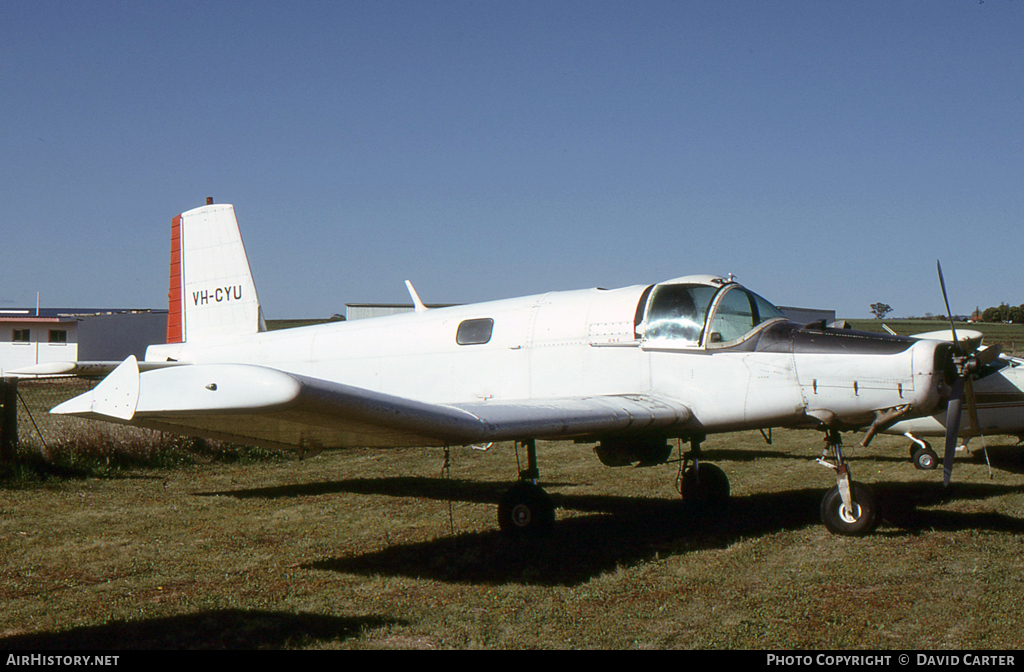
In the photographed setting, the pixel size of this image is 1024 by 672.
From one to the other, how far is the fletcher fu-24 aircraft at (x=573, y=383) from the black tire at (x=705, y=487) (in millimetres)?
16

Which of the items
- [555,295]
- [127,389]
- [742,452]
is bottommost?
[742,452]

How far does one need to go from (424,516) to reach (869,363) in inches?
191

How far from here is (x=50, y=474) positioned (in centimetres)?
1069

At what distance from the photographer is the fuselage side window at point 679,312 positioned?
7.36 metres

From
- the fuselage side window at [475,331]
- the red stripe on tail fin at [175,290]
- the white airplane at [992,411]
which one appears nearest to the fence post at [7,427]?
the red stripe on tail fin at [175,290]

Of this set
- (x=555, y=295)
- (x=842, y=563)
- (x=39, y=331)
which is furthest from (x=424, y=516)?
(x=39, y=331)

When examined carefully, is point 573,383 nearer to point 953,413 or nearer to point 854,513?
point 854,513

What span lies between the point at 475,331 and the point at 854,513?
416cm

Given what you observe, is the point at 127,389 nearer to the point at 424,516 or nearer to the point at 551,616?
the point at 551,616

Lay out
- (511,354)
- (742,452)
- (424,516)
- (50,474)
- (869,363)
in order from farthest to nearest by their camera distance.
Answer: (742,452) < (50,474) < (424,516) < (511,354) < (869,363)

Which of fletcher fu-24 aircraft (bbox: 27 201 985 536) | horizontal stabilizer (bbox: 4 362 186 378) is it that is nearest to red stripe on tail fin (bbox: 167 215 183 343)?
horizontal stabilizer (bbox: 4 362 186 378)

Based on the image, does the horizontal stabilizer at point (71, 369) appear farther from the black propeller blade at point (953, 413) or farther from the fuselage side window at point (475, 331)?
the black propeller blade at point (953, 413)

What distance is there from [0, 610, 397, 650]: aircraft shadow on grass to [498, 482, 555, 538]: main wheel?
247 centimetres

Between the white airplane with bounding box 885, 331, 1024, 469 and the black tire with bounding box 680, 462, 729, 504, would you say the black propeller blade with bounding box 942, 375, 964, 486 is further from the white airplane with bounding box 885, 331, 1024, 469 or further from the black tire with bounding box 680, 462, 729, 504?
the white airplane with bounding box 885, 331, 1024, 469
